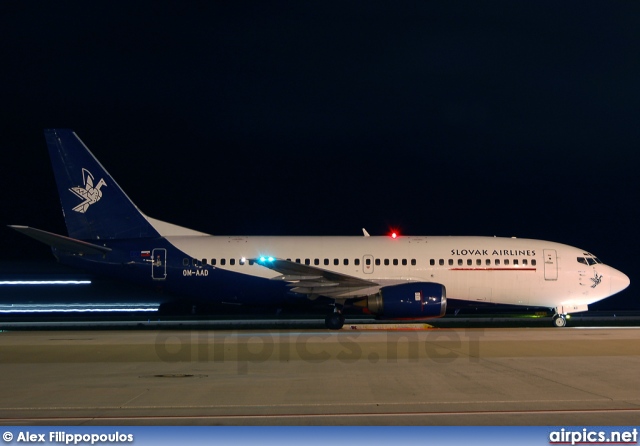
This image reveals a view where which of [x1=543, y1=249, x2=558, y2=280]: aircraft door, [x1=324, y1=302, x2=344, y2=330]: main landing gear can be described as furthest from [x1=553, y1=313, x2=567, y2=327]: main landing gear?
[x1=324, y1=302, x2=344, y2=330]: main landing gear

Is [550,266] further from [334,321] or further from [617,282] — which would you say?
[334,321]

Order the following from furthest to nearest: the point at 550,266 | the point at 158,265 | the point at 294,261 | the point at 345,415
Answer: the point at 550,266
the point at 294,261
the point at 158,265
the point at 345,415

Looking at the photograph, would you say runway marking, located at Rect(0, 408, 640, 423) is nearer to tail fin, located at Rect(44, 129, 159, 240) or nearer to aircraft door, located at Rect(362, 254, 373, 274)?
aircraft door, located at Rect(362, 254, 373, 274)

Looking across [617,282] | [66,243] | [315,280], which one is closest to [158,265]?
[66,243]

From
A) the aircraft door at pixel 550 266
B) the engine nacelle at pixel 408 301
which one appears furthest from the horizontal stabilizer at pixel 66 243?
the aircraft door at pixel 550 266

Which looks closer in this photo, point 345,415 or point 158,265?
point 345,415

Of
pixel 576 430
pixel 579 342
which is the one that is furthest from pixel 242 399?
pixel 579 342

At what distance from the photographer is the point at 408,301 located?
80.4ft

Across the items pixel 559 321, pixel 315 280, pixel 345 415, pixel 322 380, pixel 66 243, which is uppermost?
pixel 66 243

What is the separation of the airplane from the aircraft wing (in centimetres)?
4

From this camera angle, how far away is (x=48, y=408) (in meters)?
9.95

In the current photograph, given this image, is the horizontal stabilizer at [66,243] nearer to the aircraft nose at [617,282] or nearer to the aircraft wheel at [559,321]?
the aircraft wheel at [559,321]

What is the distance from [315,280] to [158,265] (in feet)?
18.8

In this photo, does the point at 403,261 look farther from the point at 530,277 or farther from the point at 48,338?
the point at 48,338
